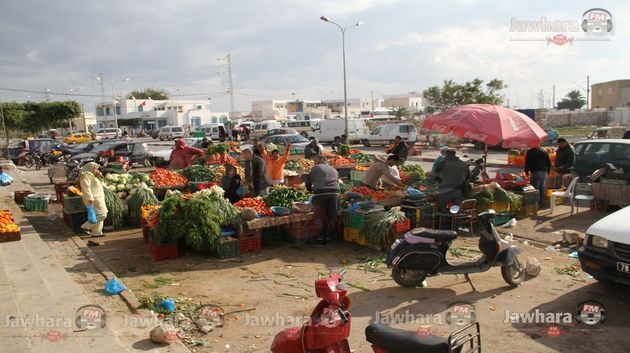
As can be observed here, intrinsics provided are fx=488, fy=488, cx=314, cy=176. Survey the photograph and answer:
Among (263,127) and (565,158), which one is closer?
(565,158)

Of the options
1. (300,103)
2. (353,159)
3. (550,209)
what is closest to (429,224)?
(550,209)

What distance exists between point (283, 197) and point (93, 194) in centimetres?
402

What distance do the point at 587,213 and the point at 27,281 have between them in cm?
1120

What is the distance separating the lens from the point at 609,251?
5852 millimetres

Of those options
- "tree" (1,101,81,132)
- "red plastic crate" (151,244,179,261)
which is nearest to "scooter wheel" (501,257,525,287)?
"red plastic crate" (151,244,179,261)

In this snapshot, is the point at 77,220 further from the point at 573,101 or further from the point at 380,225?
the point at 573,101

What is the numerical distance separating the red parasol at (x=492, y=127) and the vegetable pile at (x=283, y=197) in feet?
10.5

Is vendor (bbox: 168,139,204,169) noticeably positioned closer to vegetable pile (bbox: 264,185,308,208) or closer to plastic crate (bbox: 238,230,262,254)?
vegetable pile (bbox: 264,185,308,208)

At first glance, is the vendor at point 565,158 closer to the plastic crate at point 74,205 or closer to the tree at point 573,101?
the plastic crate at point 74,205

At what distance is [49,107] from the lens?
42.9m

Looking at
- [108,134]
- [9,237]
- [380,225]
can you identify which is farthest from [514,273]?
[108,134]

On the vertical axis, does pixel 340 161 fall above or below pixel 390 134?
below

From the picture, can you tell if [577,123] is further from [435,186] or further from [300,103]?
[300,103]

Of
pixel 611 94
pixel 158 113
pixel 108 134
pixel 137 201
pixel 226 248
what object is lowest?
pixel 226 248
